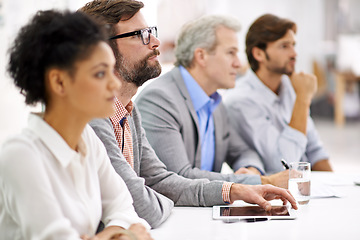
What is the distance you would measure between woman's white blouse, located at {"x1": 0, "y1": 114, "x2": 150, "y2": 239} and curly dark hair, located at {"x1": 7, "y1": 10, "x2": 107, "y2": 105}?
0.28 ft

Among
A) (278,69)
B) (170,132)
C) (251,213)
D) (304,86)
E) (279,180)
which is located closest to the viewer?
(251,213)

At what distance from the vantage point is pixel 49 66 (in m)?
0.95

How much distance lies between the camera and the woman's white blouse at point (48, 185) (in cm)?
90

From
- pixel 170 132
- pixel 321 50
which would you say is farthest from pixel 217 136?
pixel 321 50

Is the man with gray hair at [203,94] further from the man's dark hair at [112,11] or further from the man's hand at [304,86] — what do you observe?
the man's dark hair at [112,11]

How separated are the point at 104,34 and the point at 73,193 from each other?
0.35 m

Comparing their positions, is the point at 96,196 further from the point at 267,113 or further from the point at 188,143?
the point at 267,113

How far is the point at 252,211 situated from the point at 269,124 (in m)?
1.11

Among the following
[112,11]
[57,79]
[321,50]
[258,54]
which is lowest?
[321,50]

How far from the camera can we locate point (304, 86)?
253cm

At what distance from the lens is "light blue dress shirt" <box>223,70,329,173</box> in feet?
7.82

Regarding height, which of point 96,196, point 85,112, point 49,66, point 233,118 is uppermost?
point 49,66

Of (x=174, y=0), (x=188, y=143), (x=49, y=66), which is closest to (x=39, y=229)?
(x=49, y=66)

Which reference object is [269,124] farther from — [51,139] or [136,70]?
[51,139]
